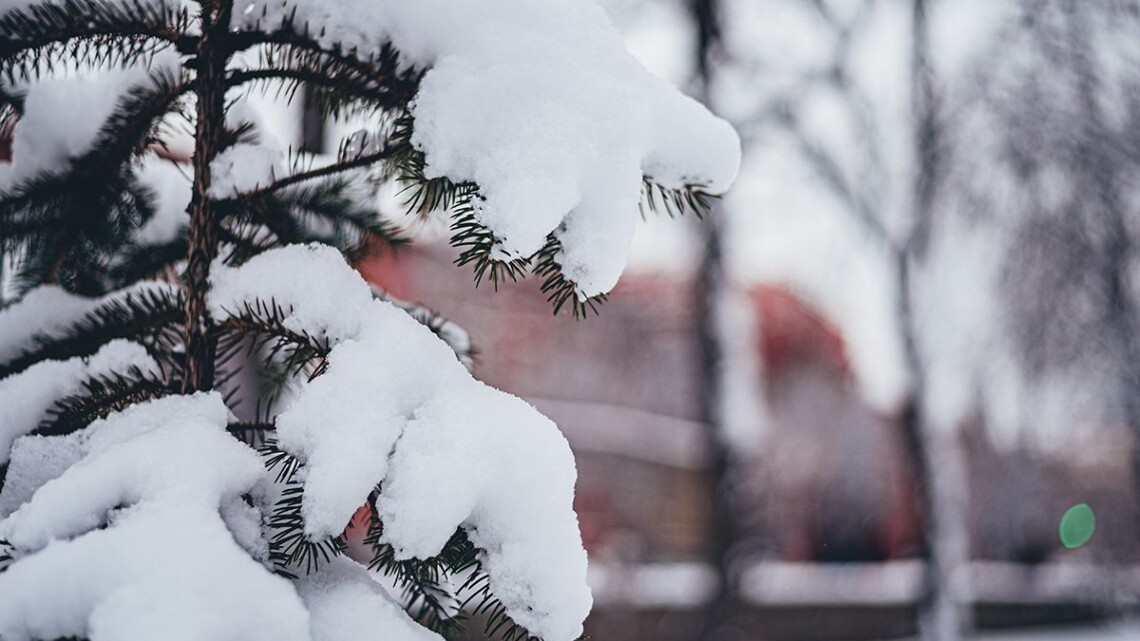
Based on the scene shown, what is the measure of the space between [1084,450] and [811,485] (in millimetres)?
10301

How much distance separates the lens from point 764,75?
6973 mm

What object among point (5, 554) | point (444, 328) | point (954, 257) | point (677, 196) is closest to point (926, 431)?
point (954, 257)

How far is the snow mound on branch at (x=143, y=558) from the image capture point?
2.81ft

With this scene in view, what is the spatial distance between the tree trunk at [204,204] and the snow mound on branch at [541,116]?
2.0 inches

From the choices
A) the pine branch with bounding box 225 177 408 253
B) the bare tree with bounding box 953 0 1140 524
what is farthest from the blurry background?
the pine branch with bounding box 225 177 408 253

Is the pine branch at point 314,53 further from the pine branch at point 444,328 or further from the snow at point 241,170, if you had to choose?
the pine branch at point 444,328

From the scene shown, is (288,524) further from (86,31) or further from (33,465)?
(86,31)

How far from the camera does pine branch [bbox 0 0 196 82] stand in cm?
125

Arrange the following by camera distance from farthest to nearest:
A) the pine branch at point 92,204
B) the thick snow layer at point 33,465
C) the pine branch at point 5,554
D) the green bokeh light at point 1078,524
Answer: the green bokeh light at point 1078,524
the pine branch at point 92,204
the thick snow layer at point 33,465
the pine branch at point 5,554

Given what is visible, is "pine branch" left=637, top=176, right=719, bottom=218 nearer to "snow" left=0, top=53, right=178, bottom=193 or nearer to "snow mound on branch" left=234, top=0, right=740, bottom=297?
"snow mound on branch" left=234, top=0, right=740, bottom=297

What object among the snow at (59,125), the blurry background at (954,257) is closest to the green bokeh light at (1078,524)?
the blurry background at (954,257)

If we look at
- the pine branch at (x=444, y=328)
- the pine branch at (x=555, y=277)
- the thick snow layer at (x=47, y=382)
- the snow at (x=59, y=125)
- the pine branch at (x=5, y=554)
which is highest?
the snow at (x=59, y=125)

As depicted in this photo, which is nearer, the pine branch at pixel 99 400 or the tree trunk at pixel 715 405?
the pine branch at pixel 99 400

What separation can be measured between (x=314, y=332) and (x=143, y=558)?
37 cm
